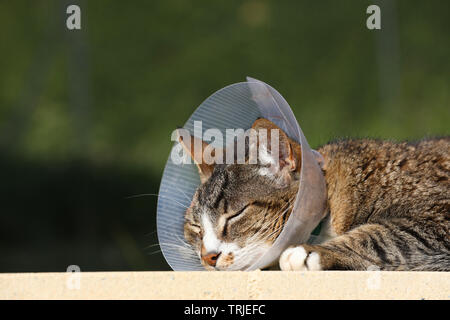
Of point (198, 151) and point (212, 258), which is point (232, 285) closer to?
point (212, 258)

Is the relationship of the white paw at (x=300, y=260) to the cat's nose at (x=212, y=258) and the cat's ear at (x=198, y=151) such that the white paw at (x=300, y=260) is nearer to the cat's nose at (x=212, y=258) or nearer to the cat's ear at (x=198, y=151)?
the cat's nose at (x=212, y=258)

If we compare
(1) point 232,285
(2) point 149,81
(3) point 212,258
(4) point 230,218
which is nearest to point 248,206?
(4) point 230,218

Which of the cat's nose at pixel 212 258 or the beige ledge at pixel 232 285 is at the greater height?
the beige ledge at pixel 232 285

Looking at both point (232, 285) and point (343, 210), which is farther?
point (343, 210)

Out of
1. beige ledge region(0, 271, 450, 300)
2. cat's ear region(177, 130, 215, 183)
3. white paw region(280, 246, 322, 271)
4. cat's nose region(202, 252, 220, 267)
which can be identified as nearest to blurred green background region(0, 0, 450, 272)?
cat's ear region(177, 130, 215, 183)

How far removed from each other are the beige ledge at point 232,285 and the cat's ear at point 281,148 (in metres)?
0.59

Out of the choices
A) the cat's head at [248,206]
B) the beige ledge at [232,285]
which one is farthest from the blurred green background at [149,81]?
the beige ledge at [232,285]

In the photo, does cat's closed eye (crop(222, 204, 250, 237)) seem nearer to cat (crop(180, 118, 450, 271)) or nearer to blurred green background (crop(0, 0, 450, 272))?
cat (crop(180, 118, 450, 271))

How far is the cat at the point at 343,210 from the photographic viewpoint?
5.65 ft

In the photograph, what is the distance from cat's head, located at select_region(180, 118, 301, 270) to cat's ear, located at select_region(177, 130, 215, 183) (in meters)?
0.15

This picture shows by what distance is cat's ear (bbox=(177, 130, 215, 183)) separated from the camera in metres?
2.07

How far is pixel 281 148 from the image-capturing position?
75.2 inches

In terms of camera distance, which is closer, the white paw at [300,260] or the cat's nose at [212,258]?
the white paw at [300,260]

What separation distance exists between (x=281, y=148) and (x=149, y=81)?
339 centimetres
